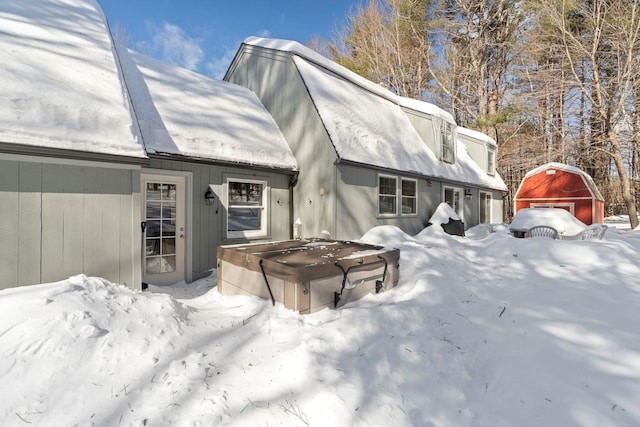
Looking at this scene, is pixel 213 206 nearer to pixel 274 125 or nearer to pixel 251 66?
pixel 274 125

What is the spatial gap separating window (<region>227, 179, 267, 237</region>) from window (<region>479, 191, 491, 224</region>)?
1196cm

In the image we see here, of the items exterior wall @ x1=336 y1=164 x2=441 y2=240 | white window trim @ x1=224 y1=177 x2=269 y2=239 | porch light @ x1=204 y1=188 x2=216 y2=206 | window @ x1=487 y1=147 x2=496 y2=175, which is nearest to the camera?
porch light @ x1=204 y1=188 x2=216 y2=206

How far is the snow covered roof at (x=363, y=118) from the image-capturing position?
7.91 m

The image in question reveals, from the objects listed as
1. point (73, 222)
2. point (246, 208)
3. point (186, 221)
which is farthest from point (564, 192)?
point (73, 222)

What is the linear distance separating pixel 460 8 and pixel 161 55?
18.8 meters

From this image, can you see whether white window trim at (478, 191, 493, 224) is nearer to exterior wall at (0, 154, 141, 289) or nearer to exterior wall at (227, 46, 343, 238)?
exterior wall at (227, 46, 343, 238)

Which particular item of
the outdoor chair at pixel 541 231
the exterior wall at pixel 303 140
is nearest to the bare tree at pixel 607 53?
the outdoor chair at pixel 541 231

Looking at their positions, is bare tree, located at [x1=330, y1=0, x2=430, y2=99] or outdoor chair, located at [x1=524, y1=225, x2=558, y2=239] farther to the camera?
bare tree, located at [x1=330, y1=0, x2=430, y2=99]

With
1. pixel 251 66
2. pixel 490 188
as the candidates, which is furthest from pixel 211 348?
pixel 490 188

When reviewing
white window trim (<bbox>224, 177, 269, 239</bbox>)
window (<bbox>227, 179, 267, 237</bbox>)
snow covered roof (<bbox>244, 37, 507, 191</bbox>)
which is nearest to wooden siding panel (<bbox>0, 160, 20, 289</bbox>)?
white window trim (<bbox>224, 177, 269, 239</bbox>)

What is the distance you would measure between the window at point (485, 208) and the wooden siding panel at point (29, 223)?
16003mm

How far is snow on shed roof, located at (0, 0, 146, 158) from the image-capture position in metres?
3.86

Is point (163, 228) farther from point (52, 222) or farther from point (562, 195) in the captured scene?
point (562, 195)

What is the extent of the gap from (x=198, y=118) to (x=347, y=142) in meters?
3.77
